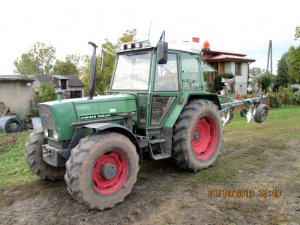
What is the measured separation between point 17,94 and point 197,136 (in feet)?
44.7

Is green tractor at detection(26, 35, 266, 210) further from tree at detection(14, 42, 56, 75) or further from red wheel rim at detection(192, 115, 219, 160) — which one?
tree at detection(14, 42, 56, 75)

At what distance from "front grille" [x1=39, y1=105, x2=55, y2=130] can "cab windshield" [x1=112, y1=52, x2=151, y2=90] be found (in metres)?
1.39

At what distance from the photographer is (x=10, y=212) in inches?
157

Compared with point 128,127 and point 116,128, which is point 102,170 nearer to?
point 116,128

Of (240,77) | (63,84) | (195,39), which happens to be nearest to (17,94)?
(195,39)

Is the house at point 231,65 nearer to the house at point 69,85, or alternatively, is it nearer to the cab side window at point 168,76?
the house at point 69,85

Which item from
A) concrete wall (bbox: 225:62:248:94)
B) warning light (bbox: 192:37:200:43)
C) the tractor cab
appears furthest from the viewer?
concrete wall (bbox: 225:62:248:94)

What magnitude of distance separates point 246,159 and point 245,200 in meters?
2.07

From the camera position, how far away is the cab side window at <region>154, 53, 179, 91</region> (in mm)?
5066

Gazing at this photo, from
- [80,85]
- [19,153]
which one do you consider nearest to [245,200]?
[19,153]

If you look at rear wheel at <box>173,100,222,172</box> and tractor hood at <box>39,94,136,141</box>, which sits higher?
tractor hood at <box>39,94,136,141</box>

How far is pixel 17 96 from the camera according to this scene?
1656 centimetres

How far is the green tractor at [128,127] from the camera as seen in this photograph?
3.98 meters

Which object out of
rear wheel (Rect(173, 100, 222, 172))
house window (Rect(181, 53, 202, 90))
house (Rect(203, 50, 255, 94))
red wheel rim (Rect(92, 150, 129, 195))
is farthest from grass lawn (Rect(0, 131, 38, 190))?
house (Rect(203, 50, 255, 94))
